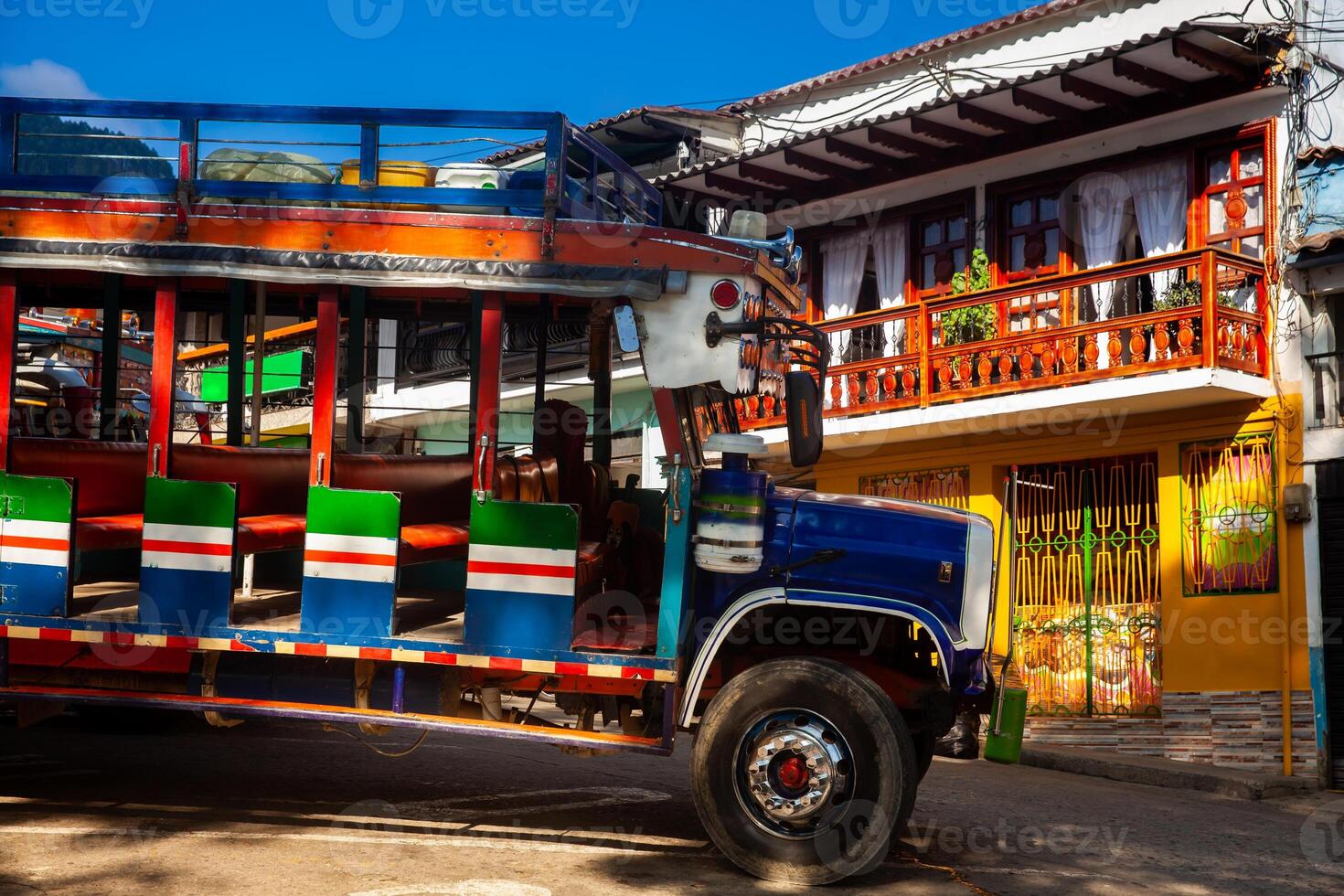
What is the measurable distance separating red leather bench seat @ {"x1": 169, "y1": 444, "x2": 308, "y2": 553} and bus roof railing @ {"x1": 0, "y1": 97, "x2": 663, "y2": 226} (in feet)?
4.91

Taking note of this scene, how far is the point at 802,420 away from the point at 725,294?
819 millimetres

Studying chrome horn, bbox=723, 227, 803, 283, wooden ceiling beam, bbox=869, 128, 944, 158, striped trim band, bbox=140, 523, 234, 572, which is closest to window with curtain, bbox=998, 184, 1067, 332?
wooden ceiling beam, bbox=869, 128, 944, 158

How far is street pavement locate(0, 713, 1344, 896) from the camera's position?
595cm

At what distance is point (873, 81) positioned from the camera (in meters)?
18.5

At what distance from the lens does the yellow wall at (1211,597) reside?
1316cm

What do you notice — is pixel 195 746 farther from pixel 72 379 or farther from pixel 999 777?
pixel 999 777

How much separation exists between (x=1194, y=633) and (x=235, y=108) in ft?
35.2

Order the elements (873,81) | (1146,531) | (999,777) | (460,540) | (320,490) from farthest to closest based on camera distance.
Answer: (873,81)
(1146,531)
(999,777)
(460,540)
(320,490)

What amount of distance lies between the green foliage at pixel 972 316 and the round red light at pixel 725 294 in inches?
356

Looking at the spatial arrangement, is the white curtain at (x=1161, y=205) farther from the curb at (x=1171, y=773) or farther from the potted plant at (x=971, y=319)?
the curb at (x=1171, y=773)

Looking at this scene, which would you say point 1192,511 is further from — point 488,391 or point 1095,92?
point 488,391

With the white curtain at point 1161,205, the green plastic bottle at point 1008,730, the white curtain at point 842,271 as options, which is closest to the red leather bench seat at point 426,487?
the green plastic bottle at point 1008,730

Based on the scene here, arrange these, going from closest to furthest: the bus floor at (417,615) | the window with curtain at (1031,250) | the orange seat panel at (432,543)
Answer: the bus floor at (417,615) → the orange seat panel at (432,543) → the window with curtain at (1031,250)

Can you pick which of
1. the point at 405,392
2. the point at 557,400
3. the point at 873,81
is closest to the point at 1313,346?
the point at 873,81
